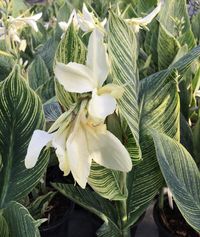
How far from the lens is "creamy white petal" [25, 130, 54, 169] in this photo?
0.46 metres

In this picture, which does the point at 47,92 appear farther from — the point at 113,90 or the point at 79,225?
the point at 79,225

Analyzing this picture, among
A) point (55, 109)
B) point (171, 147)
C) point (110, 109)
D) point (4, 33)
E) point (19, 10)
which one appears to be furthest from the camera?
point (19, 10)

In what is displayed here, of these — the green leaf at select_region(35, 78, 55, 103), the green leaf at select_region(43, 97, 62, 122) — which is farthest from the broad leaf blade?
the green leaf at select_region(43, 97, 62, 122)

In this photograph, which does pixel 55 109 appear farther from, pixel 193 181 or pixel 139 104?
pixel 193 181

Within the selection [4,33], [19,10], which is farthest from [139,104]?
[19,10]

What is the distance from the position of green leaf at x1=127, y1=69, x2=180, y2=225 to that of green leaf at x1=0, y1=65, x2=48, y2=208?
0.55 feet

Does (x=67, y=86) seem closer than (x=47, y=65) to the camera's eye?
Yes

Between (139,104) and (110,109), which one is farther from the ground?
(110,109)

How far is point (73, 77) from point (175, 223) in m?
0.55

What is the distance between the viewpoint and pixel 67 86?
1.52 ft

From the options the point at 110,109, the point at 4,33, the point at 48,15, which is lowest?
the point at 48,15

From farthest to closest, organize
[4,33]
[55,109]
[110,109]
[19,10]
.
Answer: [19,10] → [4,33] → [55,109] → [110,109]

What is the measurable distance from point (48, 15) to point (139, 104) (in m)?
1.13

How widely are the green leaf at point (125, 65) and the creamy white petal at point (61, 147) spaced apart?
5.4 inches
